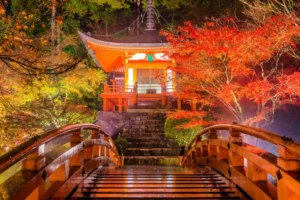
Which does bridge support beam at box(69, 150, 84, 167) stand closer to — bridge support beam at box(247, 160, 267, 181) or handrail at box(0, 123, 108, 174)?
handrail at box(0, 123, 108, 174)

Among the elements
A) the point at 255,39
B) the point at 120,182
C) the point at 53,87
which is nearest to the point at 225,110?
the point at 255,39

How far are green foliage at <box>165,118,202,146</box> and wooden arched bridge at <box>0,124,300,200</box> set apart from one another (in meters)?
7.56

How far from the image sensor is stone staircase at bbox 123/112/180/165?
44.0 feet

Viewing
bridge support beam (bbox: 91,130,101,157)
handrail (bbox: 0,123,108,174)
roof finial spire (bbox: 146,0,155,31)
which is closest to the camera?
handrail (bbox: 0,123,108,174)

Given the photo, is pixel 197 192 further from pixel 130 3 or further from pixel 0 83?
pixel 130 3

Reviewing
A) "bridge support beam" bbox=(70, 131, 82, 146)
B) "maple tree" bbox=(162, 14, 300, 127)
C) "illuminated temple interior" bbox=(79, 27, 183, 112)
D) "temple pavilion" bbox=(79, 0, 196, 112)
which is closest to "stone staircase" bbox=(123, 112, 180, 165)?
"temple pavilion" bbox=(79, 0, 196, 112)

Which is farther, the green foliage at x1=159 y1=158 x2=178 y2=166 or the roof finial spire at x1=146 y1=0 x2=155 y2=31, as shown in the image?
the roof finial spire at x1=146 y1=0 x2=155 y2=31

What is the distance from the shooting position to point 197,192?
434 cm

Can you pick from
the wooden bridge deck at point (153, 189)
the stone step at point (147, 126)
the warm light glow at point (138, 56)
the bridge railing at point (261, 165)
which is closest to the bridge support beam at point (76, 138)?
the wooden bridge deck at point (153, 189)

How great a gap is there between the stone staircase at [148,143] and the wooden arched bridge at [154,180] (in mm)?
7131

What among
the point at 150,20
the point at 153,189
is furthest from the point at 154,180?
the point at 150,20

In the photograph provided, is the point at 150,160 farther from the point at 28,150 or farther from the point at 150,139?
the point at 28,150

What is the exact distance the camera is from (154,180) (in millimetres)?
5273

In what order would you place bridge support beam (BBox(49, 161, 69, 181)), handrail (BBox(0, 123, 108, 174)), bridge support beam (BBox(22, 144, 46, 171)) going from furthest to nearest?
bridge support beam (BBox(49, 161, 69, 181)) < bridge support beam (BBox(22, 144, 46, 171)) < handrail (BBox(0, 123, 108, 174))
